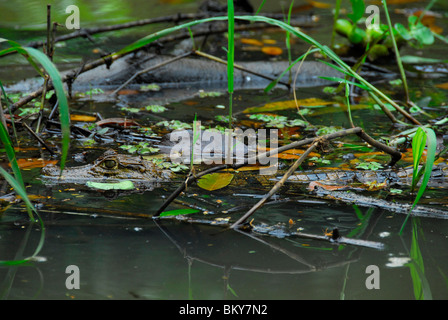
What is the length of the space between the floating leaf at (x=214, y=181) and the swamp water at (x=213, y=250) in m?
0.04

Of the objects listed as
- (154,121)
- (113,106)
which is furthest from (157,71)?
(154,121)

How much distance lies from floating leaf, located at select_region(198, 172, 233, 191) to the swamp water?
0.04 meters

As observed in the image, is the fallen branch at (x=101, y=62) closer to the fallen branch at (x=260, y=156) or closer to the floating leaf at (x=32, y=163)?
the floating leaf at (x=32, y=163)

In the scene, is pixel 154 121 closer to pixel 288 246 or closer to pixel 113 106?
pixel 113 106

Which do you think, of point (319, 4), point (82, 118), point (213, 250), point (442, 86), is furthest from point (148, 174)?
point (319, 4)

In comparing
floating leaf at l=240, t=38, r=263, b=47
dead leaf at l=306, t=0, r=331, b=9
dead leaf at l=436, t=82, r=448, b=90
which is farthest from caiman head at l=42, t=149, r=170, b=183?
dead leaf at l=306, t=0, r=331, b=9

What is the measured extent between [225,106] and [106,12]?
10.6 ft

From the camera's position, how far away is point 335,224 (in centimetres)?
225

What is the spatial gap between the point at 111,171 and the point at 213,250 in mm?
896

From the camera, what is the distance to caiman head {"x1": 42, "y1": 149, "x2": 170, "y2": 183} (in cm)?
265

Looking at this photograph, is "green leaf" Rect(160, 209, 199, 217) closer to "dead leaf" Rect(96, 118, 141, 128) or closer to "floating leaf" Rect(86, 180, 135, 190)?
"floating leaf" Rect(86, 180, 135, 190)

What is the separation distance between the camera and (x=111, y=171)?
2.70 meters

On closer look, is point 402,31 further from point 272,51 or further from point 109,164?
point 109,164
